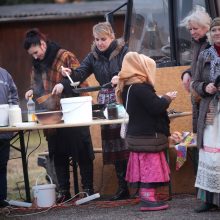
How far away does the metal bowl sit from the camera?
24.7ft

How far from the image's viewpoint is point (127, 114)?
7.27 metres

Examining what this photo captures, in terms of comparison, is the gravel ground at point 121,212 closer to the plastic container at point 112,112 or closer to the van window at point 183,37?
the plastic container at point 112,112

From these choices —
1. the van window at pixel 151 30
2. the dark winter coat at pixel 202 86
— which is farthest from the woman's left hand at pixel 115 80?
the van window at pixel 151 30

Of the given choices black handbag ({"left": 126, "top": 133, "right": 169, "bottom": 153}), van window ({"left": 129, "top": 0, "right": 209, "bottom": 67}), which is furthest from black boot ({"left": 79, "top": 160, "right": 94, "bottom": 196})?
van window ({"left": 129, "top": 0, "right": 209, "bottom": 67})

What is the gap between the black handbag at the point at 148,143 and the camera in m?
7.18

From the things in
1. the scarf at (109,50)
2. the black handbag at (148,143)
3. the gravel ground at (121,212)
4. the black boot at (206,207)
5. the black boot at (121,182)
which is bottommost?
the gravel ground at (121,212)

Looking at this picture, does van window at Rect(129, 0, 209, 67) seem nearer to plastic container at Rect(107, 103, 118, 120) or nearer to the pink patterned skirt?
plastic container at Rect(107, 103, 118, 120)

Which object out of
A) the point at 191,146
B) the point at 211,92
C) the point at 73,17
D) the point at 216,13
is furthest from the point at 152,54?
the point at 73,17

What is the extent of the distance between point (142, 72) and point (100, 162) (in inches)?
74.9

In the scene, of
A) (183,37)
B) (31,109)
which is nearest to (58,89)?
(31,109)

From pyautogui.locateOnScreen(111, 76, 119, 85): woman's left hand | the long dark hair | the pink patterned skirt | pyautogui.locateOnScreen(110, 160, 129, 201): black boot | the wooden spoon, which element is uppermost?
the long dark hair

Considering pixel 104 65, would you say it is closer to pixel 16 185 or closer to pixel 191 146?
pixel 191 146

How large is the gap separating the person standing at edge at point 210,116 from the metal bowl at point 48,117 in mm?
1457

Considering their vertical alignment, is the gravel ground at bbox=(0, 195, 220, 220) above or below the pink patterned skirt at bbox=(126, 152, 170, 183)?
below
